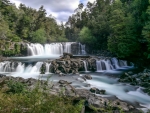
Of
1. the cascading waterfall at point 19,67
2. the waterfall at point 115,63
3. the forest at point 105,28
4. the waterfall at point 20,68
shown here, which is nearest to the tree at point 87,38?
the forest at point 105,28

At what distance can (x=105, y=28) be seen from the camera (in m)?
28.2

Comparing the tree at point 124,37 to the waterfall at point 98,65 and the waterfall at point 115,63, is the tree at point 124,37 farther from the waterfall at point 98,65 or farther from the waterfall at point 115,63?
the waterfall at point 98,65

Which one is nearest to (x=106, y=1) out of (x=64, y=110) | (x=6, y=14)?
(x=6, y=14)

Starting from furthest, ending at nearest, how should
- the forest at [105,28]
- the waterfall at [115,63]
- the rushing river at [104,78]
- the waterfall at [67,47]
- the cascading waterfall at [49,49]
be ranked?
the waterfall at [67,47], the cascading waterfall at [49,49], the waterfall at [115,63], the forest at [105,28], the rushing river at [104,78]

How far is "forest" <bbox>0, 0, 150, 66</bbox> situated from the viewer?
19266 mm

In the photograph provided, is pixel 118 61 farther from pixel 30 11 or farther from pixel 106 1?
pixel 30 11

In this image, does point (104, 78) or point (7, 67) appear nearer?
point (104, 78)

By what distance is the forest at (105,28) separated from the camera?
19266mm

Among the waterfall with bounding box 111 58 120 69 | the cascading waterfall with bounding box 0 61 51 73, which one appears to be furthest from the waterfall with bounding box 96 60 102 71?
the cascading waterfall with bounding box 0 61 51 73

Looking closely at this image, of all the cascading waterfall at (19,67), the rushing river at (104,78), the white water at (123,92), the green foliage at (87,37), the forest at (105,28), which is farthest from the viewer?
the green foliage at (87,37)

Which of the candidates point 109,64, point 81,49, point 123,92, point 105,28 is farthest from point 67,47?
point 123,92

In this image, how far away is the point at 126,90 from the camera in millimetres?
11914

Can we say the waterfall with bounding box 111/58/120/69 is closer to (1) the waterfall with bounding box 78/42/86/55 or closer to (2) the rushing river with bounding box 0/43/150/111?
(2) the rushing river with bounding box 0/43/150/111

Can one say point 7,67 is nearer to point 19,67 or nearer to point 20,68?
point 19,67
